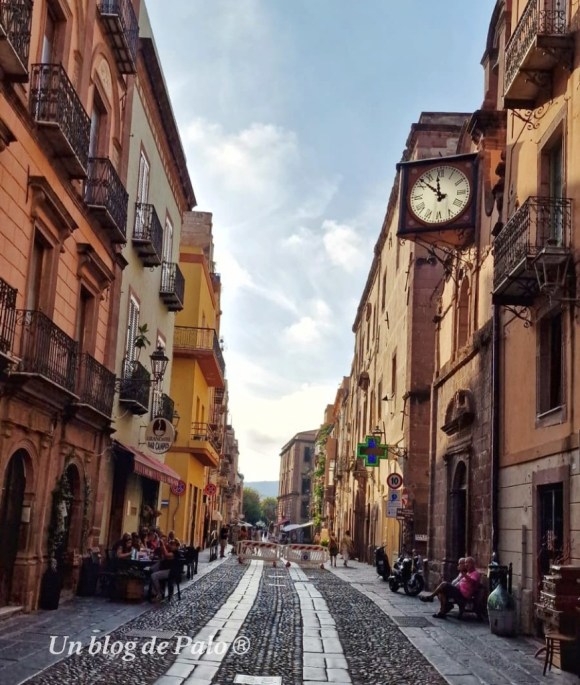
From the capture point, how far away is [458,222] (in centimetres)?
1933

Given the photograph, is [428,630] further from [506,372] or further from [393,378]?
[393,378]

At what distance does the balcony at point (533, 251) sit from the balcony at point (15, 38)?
7.11 meters

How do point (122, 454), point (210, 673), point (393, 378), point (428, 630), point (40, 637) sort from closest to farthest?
point (210, 673), point (40, 637), point (428, 630), point (122, 454), point (393, 378)

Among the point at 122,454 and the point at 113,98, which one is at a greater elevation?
the point at 113,98

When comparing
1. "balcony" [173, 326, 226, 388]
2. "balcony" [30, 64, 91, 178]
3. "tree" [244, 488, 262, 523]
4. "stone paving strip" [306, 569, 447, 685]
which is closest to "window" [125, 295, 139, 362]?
"balcony" [30, 64, 91, 178]

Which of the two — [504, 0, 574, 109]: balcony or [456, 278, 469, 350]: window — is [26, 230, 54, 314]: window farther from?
[456, 278, 469, 350]: window

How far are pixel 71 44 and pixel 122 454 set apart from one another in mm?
9259

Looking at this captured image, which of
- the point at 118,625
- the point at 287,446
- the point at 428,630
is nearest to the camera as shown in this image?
the point at 118,625

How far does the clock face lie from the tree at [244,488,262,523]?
462 feet

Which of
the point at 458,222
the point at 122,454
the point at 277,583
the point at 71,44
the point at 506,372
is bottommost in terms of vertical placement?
the point at 277,583

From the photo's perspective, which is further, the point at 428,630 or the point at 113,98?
the point at 113,98

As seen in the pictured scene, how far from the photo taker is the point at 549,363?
541 inches

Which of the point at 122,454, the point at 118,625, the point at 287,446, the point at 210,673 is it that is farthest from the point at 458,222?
the point at 287,446

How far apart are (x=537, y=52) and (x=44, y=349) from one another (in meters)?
8.52
